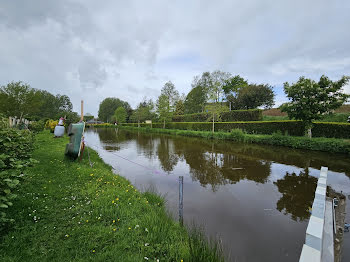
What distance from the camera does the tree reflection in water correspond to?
3726 millimetres

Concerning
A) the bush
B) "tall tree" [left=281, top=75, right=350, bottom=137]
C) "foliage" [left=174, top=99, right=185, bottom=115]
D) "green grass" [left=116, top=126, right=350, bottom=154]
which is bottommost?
"green grass" [left=116, top=126, right=350, bottom=154]

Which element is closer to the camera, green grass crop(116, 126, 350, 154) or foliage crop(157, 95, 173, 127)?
green grass crop(116, 126, 350, 154)

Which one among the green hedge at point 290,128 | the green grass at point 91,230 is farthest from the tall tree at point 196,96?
the green grass at point 91,230

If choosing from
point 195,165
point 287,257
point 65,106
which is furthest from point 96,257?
point 65,106

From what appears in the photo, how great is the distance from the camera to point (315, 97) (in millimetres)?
11273

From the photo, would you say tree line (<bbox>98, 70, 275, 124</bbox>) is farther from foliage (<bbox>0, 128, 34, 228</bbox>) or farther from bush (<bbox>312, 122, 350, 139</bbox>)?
foliage (<bbox>0, 128, 34, 228</bbox>)

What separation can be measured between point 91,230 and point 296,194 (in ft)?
17.5

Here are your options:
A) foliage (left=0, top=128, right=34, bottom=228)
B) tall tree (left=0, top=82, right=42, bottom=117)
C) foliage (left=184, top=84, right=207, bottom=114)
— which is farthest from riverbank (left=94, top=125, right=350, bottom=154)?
foliage (left=184, top=84, right=207, bottom=114)

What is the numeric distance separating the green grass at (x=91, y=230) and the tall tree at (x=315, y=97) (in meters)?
13.0

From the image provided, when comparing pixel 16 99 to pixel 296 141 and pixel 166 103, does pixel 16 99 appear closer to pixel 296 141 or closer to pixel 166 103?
pixel 166 103

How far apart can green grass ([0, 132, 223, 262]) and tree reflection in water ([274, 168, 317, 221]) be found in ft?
8.32

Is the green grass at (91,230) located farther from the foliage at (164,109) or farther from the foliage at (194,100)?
the foliage at (194,100)

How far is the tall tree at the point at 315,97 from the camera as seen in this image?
1087cm

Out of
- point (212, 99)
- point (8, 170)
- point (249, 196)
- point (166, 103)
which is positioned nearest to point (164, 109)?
point (166, 103)
